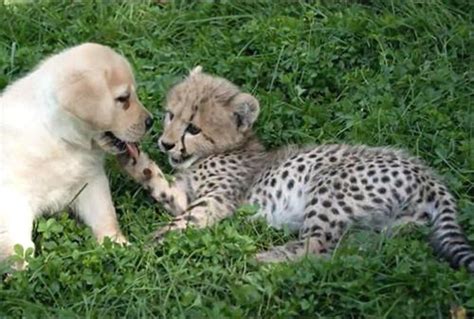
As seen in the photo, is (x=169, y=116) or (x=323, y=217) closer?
(x=323, y=217)

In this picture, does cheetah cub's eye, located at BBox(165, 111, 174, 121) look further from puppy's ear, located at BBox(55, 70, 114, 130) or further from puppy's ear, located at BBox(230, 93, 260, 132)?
puppy's ear, located at BBox(55, 70, 114, 130)

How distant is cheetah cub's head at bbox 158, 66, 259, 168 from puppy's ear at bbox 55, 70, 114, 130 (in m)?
0.93

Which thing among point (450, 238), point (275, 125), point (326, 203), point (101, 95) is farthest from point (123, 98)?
point (450, 238)

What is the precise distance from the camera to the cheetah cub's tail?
588 cm

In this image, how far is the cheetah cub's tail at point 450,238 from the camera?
5879mm

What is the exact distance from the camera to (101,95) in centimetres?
613

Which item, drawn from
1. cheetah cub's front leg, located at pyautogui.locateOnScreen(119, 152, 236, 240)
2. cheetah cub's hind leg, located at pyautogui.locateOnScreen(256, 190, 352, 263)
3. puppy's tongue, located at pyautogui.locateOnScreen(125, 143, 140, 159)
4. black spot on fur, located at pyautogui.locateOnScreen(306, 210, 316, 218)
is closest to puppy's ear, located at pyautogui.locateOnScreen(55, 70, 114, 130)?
puppy's tongue, located at pyautogui.locateOnScreen(125, 143, 140, 159)

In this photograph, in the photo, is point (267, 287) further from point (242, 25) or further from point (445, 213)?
point (242, 25)

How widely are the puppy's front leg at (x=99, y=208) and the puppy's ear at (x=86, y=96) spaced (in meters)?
0.44

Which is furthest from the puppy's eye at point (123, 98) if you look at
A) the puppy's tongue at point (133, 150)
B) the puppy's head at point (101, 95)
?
the puppy's tongue at point (133, 150)

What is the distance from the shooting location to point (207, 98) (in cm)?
711

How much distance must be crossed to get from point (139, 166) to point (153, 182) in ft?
0.37

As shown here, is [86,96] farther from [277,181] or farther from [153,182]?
[277,181]

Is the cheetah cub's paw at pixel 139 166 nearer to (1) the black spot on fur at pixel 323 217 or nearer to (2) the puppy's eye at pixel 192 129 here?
(2) the puppy's eye at pixel 192 129
